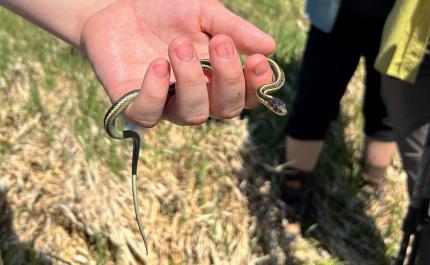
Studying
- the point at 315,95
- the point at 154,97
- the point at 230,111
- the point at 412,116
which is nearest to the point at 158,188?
the point at 315,95

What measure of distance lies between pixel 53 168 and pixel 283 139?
1564mm

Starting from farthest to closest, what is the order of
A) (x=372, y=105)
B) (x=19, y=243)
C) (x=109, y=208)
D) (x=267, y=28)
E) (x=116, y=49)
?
(x=267, y=28)
(x=372, y=105)
(x=109, y=208)
(x=19, y=243)
(x=116, y=49)

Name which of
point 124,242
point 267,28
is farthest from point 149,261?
point 267,28

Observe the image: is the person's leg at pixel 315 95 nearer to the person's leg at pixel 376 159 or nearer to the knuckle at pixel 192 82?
the person's leg at pixel 376 159

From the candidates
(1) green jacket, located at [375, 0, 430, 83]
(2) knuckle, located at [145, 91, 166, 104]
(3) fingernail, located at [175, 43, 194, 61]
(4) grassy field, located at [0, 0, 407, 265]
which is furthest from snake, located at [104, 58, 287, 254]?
(4) grassy field, located at [0, 0, 407, 265]

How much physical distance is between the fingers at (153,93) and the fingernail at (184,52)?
7 centimetres

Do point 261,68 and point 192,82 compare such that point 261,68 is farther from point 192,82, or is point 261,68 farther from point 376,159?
point 376,159

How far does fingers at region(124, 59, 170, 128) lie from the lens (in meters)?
1.61

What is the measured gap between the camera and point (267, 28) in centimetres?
482

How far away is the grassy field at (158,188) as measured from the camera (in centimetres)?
318

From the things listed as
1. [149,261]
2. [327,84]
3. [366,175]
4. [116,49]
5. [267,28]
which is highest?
[116,49]

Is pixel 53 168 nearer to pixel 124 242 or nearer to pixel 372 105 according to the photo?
pixel 124 242

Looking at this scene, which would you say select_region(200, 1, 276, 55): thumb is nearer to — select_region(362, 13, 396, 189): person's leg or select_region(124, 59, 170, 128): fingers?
select_region(124, 59, 170, 128): fingers

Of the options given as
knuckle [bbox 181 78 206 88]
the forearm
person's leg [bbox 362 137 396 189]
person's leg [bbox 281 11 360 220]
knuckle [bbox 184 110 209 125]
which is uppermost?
knuckle [bbox 181 78 206 88]
